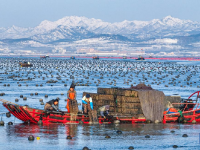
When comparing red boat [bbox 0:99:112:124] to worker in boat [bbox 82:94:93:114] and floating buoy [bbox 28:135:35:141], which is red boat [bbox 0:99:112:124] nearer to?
worker in boat [bbox 82:94:93:114]

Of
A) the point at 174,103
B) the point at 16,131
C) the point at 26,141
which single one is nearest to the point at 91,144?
the point at 26,141

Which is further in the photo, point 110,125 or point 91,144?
point 110,125

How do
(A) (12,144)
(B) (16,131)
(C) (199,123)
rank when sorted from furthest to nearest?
1. (C) (199,123)
2. (B) (16,131)
3. (A) (12,144)

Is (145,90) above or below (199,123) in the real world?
above

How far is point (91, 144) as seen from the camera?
2686 cm

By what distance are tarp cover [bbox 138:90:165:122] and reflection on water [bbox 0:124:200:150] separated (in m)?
1.16

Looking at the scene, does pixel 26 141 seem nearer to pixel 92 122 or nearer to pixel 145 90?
pixel 92 122

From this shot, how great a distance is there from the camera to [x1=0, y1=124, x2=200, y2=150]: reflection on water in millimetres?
26469

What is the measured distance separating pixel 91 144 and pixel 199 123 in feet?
38.9

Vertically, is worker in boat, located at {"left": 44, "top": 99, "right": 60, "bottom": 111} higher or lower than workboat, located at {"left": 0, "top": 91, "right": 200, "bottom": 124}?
higher

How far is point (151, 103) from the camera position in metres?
35.3

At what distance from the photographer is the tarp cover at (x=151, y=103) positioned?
115 feet

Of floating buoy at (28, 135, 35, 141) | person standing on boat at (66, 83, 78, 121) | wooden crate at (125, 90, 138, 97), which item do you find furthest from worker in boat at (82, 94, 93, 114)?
floating buoy at (28, 135, 35, 141)

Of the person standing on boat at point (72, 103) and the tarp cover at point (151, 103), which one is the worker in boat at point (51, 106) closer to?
the person standing on boat at point (72, 103)
